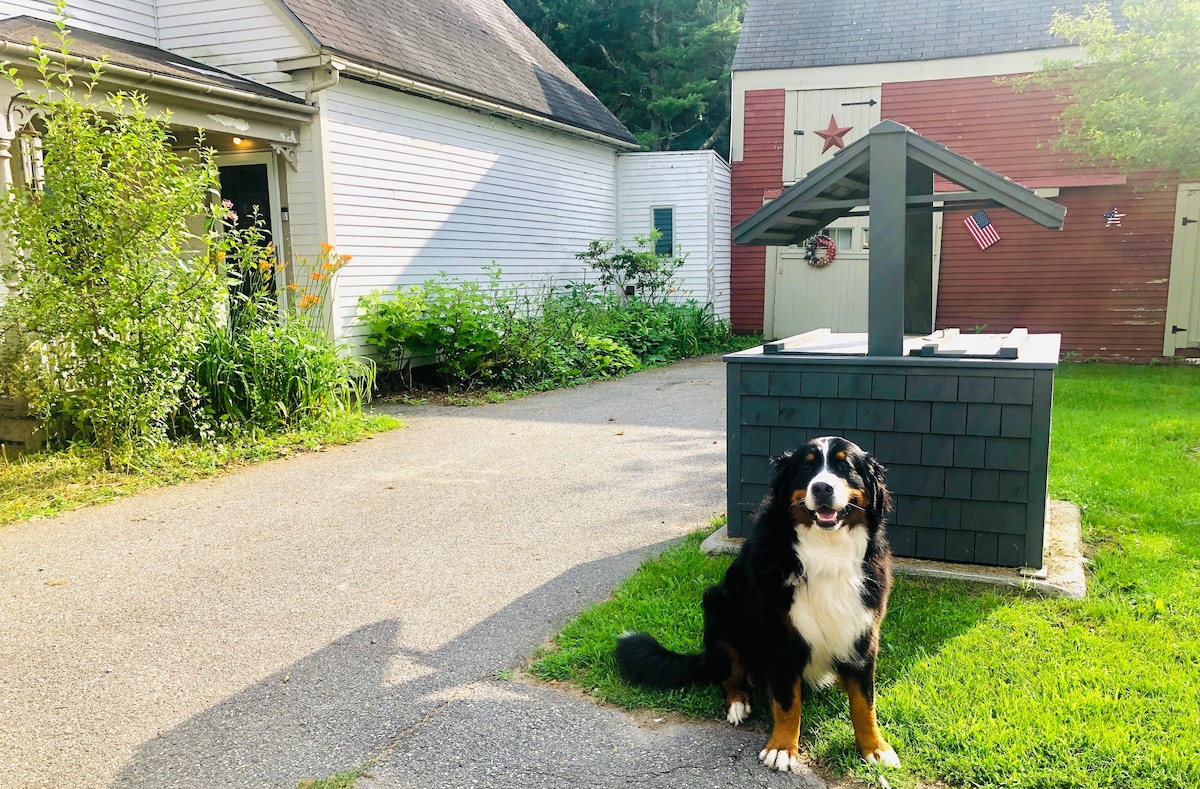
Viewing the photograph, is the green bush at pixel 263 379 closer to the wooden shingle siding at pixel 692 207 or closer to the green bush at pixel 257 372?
the green bush at pixel 257 372

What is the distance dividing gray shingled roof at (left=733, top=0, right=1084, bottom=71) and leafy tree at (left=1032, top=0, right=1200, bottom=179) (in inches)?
110

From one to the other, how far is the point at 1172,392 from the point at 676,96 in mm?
23357

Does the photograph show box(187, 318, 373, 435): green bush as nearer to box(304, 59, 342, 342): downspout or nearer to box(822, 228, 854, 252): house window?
box(304, 59, 342, 342): downspout

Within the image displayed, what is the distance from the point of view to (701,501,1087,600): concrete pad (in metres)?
4.10

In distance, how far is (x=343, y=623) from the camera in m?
4.08

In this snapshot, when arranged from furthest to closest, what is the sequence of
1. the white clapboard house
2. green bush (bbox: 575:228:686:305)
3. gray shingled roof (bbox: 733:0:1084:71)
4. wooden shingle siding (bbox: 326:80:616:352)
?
1. green bush (bbox: 575:228:686:305)
2. gray shingled roof (bbox: 733:0:1084:71)
3. wooden shingle siding (bbox: 326:80:616:352)
4. the white clapboard house

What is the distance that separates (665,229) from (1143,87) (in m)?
8.82

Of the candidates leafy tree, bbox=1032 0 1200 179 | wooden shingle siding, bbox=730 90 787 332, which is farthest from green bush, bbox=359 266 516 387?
leafy tree, bbox=1032 0 1200 179

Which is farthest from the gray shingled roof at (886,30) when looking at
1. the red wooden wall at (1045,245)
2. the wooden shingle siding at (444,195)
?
the wooden shingle siding at (444,195)

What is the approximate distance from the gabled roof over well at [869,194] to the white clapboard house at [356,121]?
649 cm

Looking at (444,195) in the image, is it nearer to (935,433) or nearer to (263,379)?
(263,379)

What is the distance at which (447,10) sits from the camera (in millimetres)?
15430

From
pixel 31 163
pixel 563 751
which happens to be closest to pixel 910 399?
pixel 563 751

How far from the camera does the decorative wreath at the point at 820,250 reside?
612 inches
